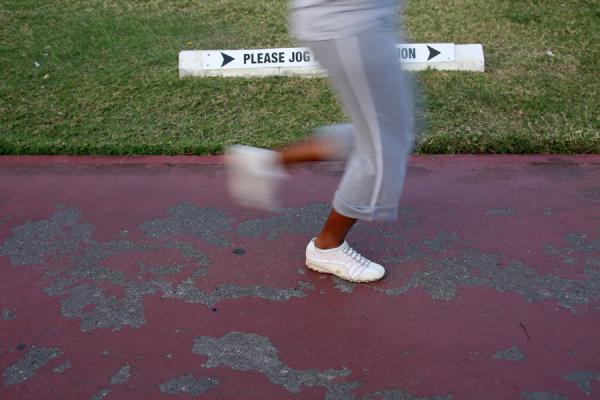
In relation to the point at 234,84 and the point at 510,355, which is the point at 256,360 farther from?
the point at 234,84

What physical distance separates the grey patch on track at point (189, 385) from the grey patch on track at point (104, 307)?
0.42m

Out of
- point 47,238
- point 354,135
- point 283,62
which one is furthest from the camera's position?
point 283,62

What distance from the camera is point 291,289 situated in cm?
333

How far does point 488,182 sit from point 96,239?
2199 mm

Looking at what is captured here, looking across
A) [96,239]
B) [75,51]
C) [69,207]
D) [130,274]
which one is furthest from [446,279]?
[75,51]

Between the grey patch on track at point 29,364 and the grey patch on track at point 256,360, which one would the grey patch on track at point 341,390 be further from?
the grey patch on track at point 29,364

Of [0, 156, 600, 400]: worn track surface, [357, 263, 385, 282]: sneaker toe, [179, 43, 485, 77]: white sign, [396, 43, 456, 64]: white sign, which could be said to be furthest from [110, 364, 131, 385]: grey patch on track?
[396, 43, 456, 64]: white sign

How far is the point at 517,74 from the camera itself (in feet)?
18.6

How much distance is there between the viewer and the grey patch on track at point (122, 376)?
2743mm

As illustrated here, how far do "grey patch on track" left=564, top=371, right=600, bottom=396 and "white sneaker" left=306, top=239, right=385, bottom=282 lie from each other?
95 cm

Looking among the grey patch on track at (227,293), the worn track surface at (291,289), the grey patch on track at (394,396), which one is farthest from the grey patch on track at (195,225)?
the grey patch on track at (394,396)

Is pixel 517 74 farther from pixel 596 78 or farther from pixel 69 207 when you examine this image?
pixel 69 207

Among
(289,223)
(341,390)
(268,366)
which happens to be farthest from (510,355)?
(289,223)

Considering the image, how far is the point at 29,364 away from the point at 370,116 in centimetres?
162
